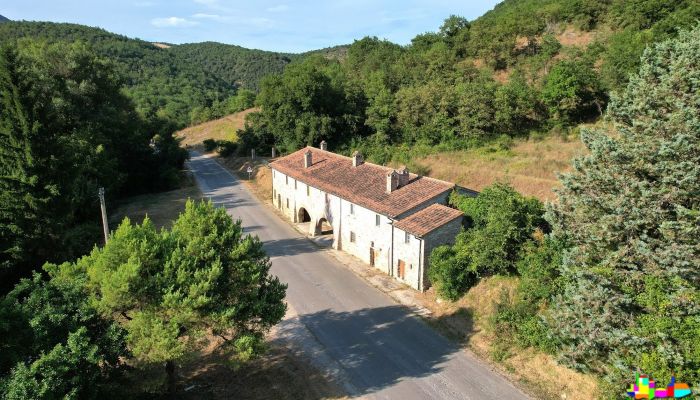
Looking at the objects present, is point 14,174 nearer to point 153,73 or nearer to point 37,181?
point 37,181

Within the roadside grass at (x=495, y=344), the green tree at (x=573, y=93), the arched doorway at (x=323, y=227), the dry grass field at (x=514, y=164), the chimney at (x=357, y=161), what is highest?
the green tree at (x=573, y=93)

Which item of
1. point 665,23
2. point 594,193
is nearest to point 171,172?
point 594,193

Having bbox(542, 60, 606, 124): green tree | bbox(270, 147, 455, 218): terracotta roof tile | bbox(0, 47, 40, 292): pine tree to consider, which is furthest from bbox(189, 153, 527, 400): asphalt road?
bbox(542, 60, 606, 124): green tree

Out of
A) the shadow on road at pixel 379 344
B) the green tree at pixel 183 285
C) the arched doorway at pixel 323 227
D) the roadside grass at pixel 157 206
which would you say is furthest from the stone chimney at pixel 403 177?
A: the roadside grass at pixel 157 206

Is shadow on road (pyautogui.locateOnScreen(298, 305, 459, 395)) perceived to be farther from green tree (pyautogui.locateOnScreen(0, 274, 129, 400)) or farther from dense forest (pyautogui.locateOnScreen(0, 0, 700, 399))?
green tree (pyautogui.locateOnScreen(0, 274, 129, 400))

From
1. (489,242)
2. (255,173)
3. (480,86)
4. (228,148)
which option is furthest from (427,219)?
(228,148)

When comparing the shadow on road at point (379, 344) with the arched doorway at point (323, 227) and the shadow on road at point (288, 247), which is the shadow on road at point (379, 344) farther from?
the arched doorway at point (323, 227)
